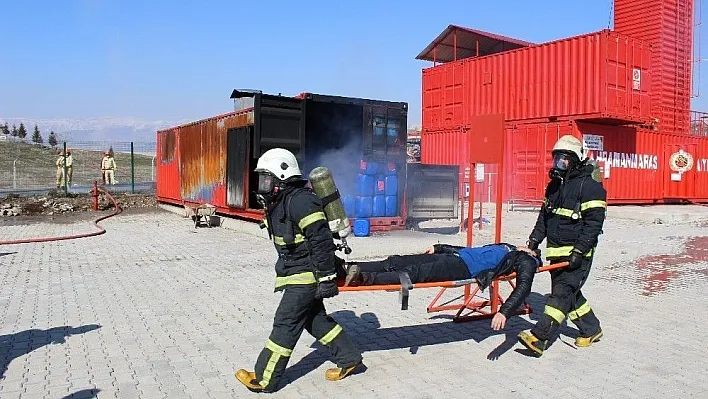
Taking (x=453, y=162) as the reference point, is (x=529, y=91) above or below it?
above

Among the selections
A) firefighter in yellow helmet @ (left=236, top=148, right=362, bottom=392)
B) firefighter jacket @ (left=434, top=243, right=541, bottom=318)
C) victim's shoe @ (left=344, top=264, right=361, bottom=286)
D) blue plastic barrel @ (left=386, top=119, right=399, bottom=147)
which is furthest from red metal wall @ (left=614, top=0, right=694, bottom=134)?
firefighter in yellow helmet @ (left=236, top=148, right=362, bottom=392)

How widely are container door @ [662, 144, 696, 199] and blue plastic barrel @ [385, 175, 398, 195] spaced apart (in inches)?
583

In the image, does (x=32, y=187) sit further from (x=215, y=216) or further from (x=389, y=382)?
(x=389, y=382)

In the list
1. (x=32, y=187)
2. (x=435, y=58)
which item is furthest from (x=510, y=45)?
(x=32, y=187)

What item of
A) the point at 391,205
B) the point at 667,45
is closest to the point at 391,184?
the point at 391,205

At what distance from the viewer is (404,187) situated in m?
13.3

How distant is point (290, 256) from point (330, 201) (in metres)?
0.54

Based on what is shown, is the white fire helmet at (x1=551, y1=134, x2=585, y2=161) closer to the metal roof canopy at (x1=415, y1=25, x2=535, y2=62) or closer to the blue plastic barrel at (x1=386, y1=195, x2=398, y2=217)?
the blue plastic barrel at (x1=386, y1=195, x2=398, y2=217)

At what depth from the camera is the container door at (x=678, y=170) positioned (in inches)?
909

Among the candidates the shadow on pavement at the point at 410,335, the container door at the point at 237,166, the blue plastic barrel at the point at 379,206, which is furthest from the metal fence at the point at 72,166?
the shadow on pavement at the point at 410,335

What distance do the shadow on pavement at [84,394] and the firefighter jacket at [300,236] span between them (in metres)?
1.45

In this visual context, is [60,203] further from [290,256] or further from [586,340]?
[586,340]

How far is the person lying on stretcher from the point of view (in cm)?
453

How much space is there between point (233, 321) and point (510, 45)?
76.9 ft
